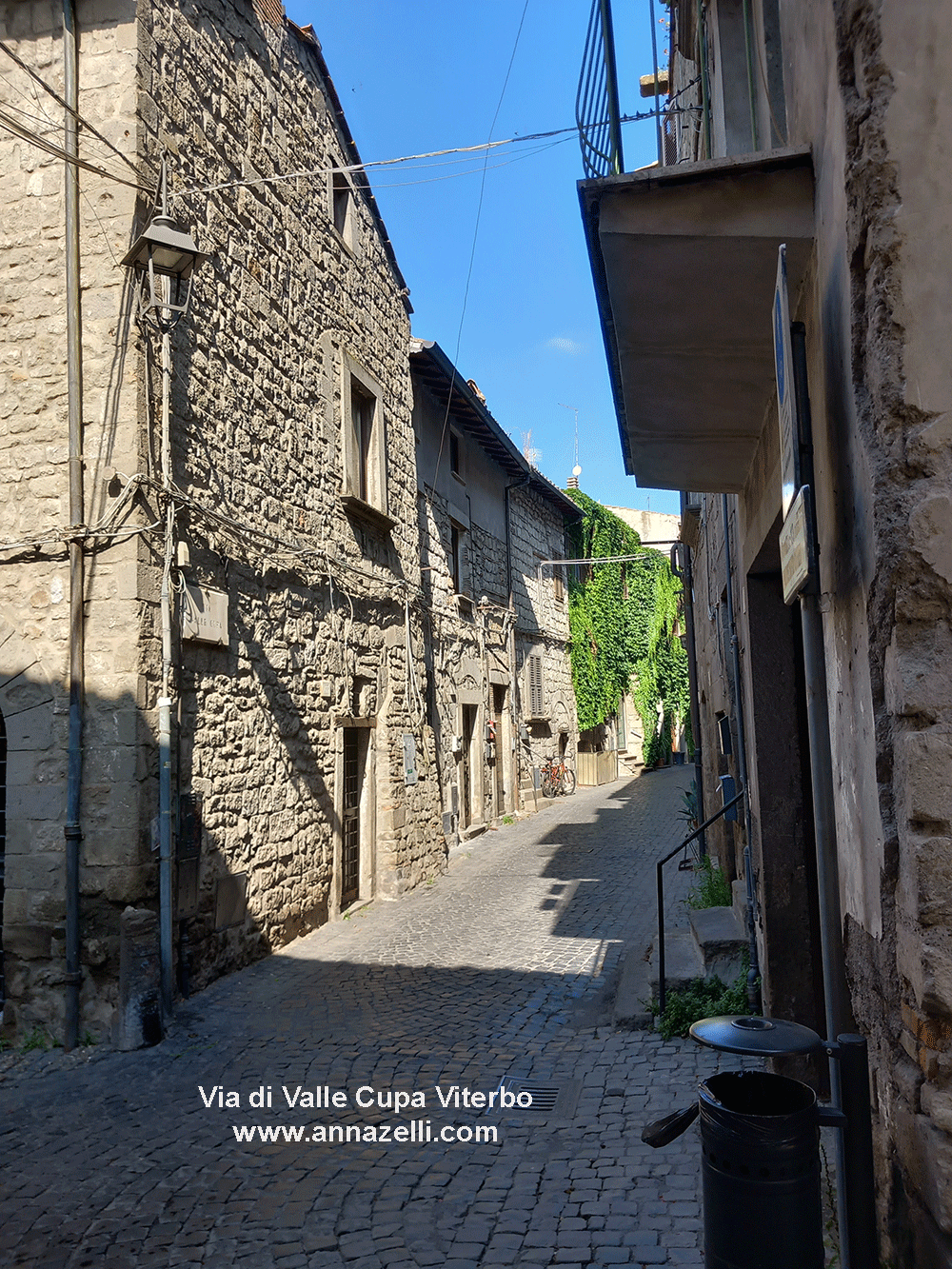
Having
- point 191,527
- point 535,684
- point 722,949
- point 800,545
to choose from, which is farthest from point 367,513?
point 535,684

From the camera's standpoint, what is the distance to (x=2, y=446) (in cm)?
600

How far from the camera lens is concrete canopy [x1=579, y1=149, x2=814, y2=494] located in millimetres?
2537

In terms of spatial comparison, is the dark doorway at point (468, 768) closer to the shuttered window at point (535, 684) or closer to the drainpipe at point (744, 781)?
the shuttered window at point (535, 684)

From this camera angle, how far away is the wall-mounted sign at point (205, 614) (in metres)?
6.25

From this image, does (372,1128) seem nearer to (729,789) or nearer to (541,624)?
(729,789)

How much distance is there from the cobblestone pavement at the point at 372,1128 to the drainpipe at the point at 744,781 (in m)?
0.46

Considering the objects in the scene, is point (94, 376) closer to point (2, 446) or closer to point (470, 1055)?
point (2, 446)

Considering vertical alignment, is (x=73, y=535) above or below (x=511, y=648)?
below

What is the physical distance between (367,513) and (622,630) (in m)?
16.1

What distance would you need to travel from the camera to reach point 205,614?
6.46 meters

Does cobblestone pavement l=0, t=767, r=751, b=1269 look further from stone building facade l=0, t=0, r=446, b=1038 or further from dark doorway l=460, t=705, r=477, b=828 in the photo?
dark doorway l=460, t=705, r=477, b=828

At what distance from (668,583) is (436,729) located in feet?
49.7

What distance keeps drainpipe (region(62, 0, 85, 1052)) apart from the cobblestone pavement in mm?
557

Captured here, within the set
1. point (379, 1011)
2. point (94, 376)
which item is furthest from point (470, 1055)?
point (94, 376)
